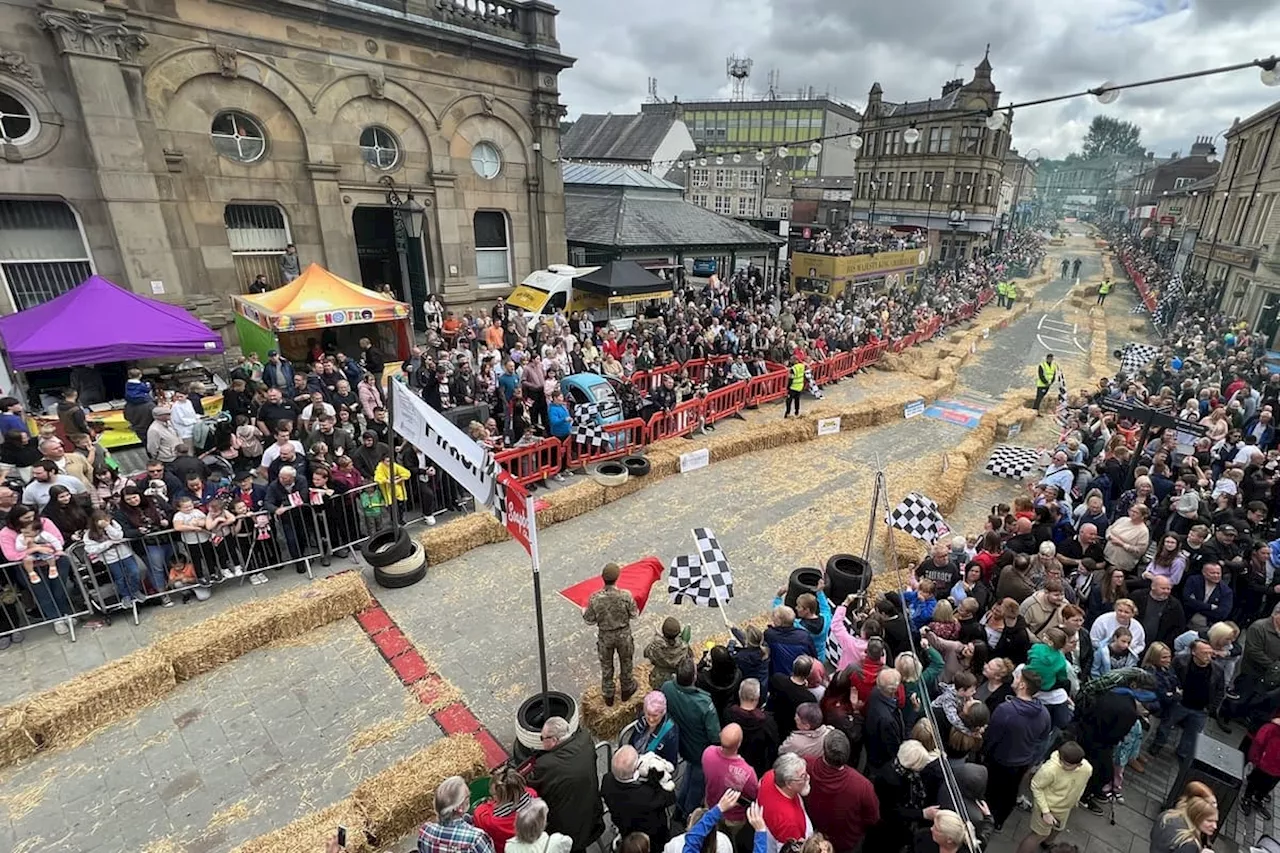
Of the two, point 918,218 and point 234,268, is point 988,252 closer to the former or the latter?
point 918,218

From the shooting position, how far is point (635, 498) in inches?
462

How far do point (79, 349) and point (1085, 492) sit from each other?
1829cm

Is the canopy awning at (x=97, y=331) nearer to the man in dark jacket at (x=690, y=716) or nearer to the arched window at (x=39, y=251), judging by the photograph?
the arched window at (x=39, y=251)

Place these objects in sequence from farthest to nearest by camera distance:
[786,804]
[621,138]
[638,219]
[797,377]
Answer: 1. [621,138]
2. [638,219]
3. [797,377]
4. [786,804]

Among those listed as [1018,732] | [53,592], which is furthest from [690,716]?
[53,592]

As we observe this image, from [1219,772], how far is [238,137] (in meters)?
21.0

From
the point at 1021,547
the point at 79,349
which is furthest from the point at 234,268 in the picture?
the point at 1021,547

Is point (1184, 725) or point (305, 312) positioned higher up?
point (305, 312)

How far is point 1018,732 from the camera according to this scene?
5156mm

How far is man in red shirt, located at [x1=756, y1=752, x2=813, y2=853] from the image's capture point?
4.16 metres

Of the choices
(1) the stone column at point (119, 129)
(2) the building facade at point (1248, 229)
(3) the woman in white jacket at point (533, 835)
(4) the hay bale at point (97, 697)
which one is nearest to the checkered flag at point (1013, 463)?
(3) the woman in white jacket at point (533, 835)

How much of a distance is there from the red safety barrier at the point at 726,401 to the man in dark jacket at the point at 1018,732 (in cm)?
1029

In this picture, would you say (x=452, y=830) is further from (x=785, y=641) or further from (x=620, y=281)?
(x=620, y=281)

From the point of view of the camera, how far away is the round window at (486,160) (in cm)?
1954
